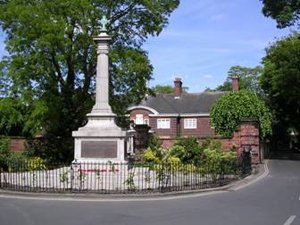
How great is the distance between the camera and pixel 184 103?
73.4m

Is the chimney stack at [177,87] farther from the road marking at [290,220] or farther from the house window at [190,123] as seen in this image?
the road marking at [290,220]

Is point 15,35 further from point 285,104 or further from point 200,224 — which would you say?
point 285,104

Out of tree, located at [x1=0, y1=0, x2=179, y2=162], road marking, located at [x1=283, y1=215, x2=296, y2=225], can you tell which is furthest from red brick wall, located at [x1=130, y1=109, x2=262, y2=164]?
road marking, located at [x1=283, y1=215, x2=296, y2=225]

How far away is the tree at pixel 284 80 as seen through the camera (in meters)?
51.0

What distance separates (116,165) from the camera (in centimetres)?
2281

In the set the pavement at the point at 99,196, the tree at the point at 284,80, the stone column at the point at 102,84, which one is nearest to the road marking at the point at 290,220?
the pavement at the point at 99,196

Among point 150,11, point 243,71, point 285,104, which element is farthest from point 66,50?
point 243,71

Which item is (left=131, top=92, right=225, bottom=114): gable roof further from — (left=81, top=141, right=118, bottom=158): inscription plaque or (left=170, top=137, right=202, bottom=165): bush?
(left=81, top=141, right=118, bottom=158): inscription plaque

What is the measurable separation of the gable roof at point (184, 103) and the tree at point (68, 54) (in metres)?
33.5

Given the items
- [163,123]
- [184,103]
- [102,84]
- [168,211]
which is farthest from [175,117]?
[168,211]

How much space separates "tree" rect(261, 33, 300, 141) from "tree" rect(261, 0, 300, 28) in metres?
6.87

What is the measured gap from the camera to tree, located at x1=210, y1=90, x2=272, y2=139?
49.8 meters

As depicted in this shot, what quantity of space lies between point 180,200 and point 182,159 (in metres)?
15.7

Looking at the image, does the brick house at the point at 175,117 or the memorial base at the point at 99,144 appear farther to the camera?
the brick house at the point at 175,117
